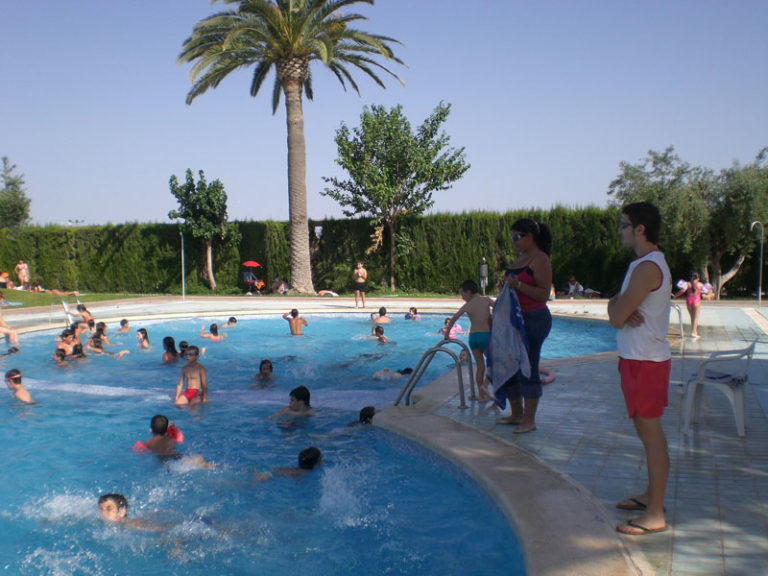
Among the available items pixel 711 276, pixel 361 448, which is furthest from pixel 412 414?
pixel 711 276

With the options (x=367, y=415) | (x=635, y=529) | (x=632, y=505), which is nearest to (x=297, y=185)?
(x=367, y=415)

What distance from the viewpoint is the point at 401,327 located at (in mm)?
15742

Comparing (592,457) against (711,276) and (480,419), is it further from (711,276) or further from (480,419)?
(711,276)

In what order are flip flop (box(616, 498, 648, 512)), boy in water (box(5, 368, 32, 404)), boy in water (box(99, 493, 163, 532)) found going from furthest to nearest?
boy in water (box(5, 368, 32, 404))
boy in water (box(99, 493, 163, 532))
flip flop (box(616, 498, 648, 512))

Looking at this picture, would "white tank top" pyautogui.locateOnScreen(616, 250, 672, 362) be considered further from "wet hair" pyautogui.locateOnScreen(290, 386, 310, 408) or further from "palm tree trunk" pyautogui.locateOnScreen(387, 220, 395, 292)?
"palm tree trunk" pyautogui.locateOnScreen(387, 220, 395, 292)

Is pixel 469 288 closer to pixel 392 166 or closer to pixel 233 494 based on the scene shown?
pixel 233 494

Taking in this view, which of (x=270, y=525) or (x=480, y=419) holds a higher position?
(x=480, y=419)

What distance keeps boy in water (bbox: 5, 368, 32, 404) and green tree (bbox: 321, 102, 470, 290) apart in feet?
55.5

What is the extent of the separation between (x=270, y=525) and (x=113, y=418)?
416 cm

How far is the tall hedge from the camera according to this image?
76.7ft

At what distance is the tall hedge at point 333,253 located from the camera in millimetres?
23391

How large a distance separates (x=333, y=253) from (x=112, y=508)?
72.1ft

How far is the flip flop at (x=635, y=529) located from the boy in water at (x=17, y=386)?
311 inches

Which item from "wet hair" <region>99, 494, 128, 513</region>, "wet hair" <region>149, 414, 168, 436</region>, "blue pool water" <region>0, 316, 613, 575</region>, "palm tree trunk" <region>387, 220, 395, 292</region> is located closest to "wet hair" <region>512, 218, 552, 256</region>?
"blue pool water" <region>0, 316, 613, 575</region>
